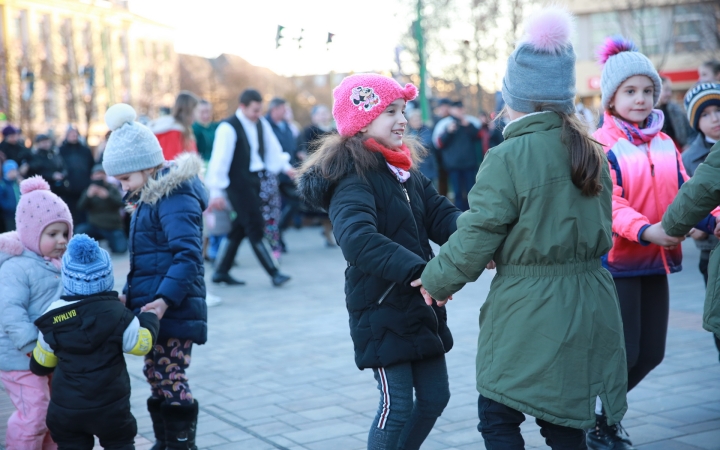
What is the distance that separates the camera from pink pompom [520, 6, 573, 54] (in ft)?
9.49

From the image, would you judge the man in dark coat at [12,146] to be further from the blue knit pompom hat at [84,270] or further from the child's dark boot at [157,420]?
the blue knit pompom hat at [84,270]

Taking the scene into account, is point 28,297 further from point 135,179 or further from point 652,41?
point 652,41

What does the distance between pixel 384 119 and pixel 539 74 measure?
2.20 ft

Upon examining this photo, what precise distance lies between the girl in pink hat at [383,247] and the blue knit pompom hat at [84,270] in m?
1.02

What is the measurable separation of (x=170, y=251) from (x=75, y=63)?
116ft

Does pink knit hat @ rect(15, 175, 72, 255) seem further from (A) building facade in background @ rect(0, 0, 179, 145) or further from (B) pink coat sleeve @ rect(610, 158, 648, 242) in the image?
(A) building facade in background @ rect(0, 0, 179, 145)

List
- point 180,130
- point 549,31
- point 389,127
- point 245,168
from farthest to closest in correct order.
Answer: point 245,168 → point 180,130 → point 389,127 → point 549,31

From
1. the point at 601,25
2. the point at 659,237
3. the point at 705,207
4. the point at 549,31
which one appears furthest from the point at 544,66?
the point at 601,25

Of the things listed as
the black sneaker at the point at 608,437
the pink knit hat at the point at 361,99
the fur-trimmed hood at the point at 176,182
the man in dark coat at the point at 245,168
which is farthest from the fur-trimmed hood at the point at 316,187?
the man in dark coat at the point at 245,168

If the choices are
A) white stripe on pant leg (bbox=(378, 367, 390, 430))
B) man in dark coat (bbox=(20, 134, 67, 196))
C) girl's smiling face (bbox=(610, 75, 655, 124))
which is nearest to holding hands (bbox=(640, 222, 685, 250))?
girl's smiling face (bbox=(610, 75, 655, 124))

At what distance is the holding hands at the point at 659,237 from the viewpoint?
3.53m

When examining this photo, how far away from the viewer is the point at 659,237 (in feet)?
11.7

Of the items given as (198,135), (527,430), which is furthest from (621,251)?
(198,135)

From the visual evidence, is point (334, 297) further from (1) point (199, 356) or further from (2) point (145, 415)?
(2) point (145, 415)
